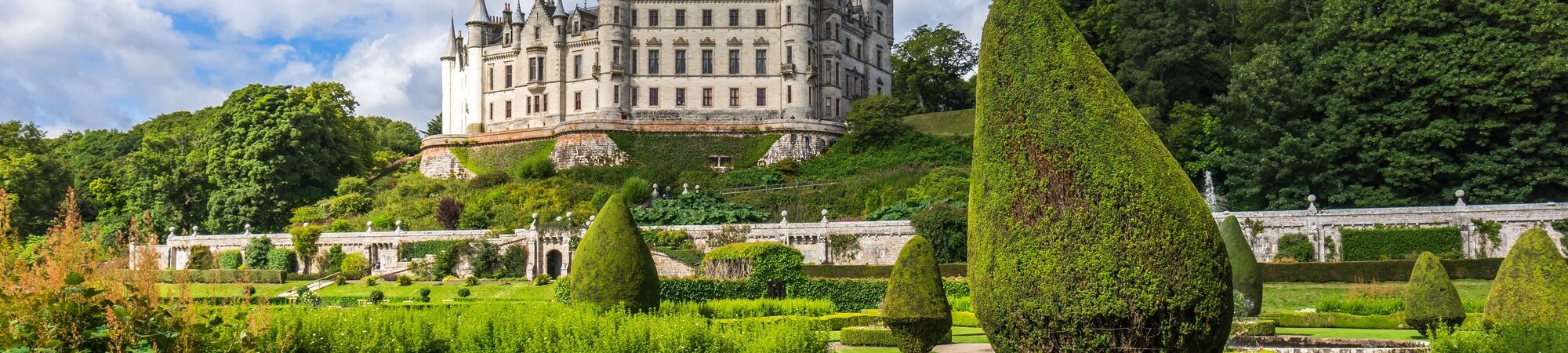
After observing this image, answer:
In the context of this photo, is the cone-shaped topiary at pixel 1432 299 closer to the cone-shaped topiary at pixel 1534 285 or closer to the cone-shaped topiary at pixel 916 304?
the cone-shaped topiary at pixel 1534 285

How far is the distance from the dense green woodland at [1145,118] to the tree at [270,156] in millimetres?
99

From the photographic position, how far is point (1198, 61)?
176 feet

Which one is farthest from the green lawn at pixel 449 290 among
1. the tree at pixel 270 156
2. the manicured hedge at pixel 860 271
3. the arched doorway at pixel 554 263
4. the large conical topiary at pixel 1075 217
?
the large conical topiary at pixel 1075 217

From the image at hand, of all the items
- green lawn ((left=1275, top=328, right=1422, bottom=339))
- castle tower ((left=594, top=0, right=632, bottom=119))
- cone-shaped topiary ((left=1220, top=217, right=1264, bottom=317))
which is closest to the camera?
green lawn ((left=1275, top=328, right=1422, bottom=339))

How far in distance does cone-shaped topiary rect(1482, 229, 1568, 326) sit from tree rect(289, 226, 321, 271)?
42371mm

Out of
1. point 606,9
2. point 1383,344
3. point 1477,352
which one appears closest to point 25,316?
point 1477,352

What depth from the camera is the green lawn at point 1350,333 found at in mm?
21609

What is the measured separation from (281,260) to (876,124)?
2660 centimetres

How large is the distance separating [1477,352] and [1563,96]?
2681 cm

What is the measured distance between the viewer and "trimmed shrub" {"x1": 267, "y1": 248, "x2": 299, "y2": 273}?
1954 inches

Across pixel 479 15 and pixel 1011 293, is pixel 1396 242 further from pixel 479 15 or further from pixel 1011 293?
pixel 479 15

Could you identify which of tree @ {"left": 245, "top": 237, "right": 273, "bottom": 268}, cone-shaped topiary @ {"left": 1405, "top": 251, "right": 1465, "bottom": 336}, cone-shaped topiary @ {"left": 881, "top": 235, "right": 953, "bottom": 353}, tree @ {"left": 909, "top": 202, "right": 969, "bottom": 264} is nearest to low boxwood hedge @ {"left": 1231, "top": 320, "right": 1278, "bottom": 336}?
cone-shaped topiary @ {"left": 1405, "top": 251, "right": 1465, "bottom": 336}

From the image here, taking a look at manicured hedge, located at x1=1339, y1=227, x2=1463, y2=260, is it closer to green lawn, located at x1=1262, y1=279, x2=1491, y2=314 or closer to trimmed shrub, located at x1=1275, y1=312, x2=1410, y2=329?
green lawn, located at x1=1262, y1=279, x2=1491, y2=314

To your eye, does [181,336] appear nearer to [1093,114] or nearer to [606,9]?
[1093,114]
